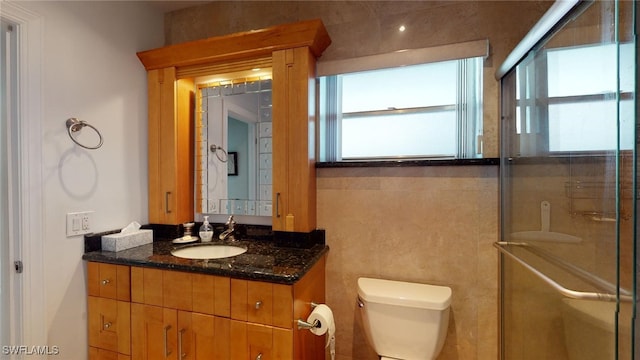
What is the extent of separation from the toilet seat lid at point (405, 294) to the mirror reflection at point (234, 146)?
0.74 m

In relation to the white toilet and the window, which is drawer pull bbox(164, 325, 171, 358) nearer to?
the white toilet

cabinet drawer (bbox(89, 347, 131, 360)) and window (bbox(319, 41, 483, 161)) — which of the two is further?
window (bbox(319, 41, 483, 161))

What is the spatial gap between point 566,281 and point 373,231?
0.80 m

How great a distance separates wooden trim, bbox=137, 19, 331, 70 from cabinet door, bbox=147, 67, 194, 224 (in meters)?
0.08

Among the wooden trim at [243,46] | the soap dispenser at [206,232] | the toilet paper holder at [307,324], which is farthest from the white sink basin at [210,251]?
the wooden trim at [243,46]

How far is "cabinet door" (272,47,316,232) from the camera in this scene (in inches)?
56.4

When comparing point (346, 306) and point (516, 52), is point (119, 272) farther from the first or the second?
point (516, 52)

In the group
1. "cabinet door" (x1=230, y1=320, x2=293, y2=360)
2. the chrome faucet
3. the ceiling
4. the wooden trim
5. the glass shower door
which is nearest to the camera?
the glass shower door

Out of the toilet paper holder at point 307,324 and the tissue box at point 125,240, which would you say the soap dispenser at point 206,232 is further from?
the toilet paper holder at point 307,324

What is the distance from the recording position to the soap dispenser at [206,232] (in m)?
1.63

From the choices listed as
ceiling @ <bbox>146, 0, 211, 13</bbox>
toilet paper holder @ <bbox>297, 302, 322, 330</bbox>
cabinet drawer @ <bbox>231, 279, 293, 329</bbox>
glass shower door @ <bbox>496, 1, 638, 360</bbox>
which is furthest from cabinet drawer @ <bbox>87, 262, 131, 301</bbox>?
glass shower door @ <bbox>496, 1, 638, 360</bbox>

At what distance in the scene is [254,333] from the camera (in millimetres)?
1100

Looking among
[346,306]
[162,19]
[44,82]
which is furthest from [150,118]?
[346,306]

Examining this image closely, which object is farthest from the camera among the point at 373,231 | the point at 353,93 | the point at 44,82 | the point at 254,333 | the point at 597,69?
the point at 353,93
